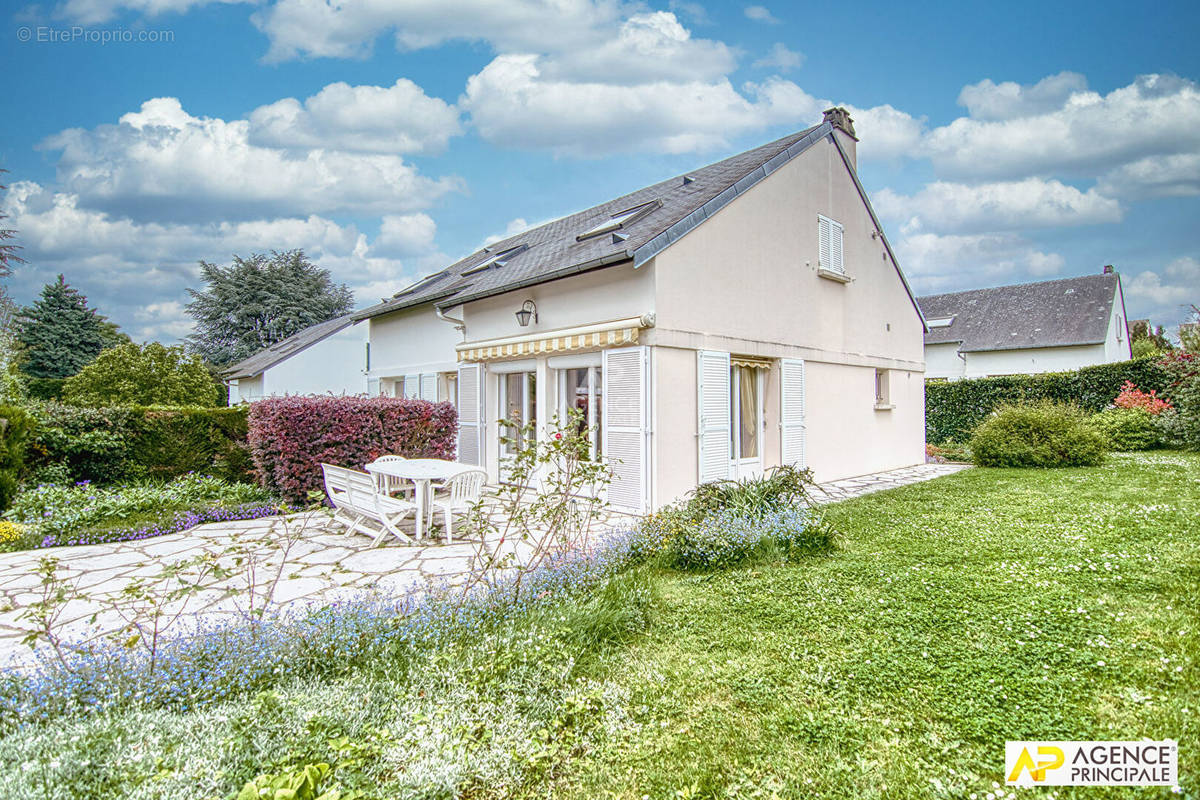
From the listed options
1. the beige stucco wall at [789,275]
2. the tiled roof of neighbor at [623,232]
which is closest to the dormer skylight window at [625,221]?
the tiled roof of neighbor at [623,232]

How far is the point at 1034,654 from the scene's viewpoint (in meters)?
4.10

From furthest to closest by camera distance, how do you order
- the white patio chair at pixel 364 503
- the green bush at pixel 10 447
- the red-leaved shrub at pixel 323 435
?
1. the red-leaved shrub at pixel 323 435
2. the green bush at pixel 10 447
3. the white patio chair at pixel 364 503

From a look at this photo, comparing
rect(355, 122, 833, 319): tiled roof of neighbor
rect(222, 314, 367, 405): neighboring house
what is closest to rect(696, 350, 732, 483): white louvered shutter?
rect(355, 122, 833, 319): tiled roof of neighbor

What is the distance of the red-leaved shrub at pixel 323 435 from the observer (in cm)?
1042

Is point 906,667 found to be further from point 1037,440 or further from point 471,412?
point 1037,440

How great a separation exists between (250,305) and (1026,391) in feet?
171

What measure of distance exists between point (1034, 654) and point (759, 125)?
17478mm

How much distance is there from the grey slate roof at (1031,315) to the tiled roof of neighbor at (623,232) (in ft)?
85.3

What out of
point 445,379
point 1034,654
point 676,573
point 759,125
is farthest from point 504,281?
point 1034,654

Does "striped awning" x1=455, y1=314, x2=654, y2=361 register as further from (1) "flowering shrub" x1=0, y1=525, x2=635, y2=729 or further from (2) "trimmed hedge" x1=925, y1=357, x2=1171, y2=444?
(2) "trimmed hedge" x1=925, y1=357, x2=1171, y2=444

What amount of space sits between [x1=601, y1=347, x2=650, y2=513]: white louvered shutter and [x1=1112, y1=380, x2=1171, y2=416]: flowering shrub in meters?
19.6

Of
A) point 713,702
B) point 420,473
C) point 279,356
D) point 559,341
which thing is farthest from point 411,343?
point 713,702

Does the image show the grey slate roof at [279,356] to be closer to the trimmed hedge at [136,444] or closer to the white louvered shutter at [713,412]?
the trimmed hedge at [136,444]

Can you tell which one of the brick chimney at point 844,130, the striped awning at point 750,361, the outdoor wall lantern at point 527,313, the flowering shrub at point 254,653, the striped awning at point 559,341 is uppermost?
the brick chimney at point 844,130
